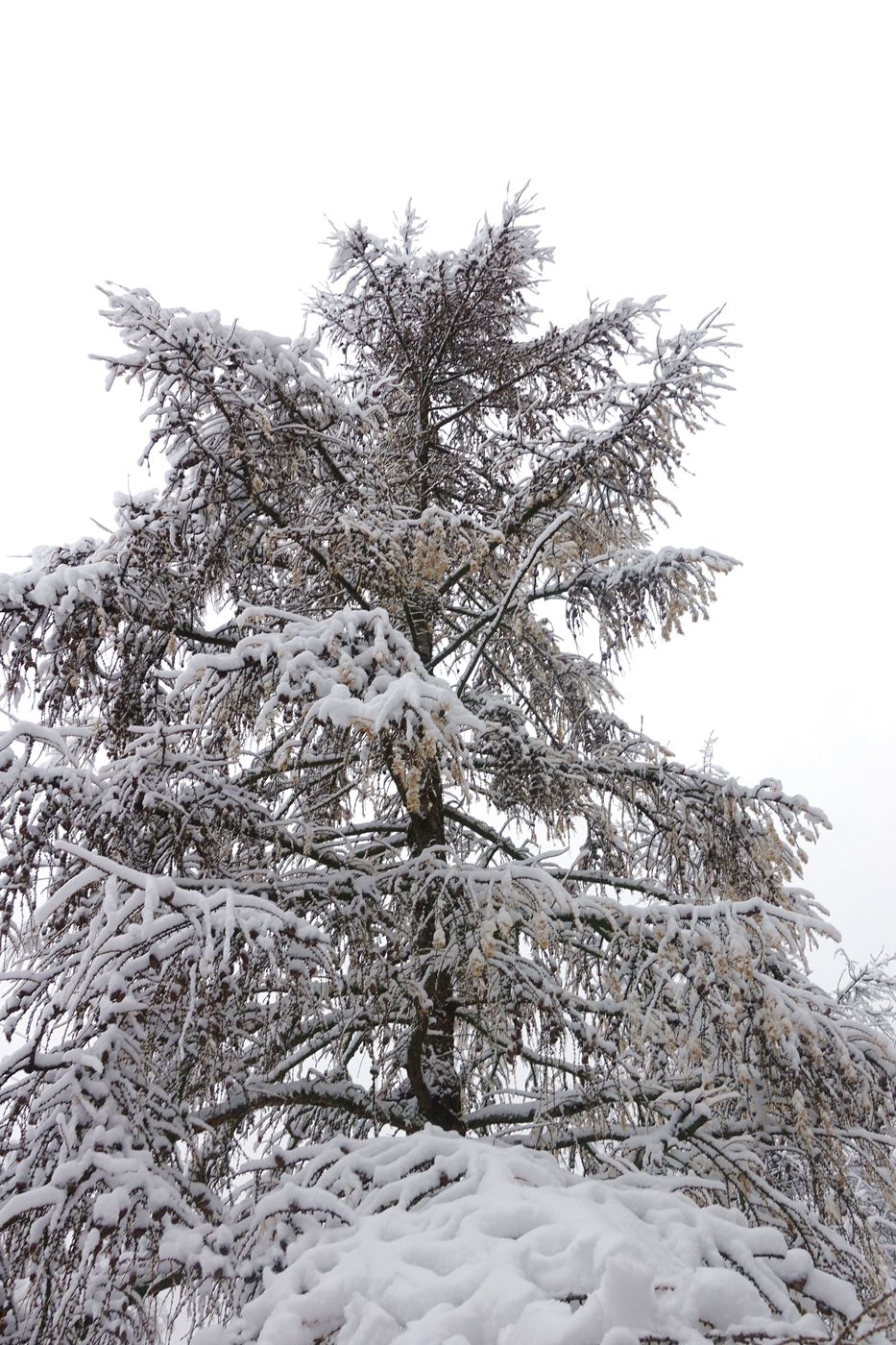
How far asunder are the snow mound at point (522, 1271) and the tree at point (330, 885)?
262mm

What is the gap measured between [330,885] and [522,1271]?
6.30ft

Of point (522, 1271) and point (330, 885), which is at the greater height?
point (330, 885)

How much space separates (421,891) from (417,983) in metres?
0.39

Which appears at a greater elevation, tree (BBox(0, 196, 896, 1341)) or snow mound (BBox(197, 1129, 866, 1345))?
tree (BBox(0, 196, 896, 1341))

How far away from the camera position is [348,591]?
4.26 metres

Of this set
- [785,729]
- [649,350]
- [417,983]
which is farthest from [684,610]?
[785,729]

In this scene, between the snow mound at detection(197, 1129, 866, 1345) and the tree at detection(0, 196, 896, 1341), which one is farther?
the tree at detection(0, 196, 896, 1341)

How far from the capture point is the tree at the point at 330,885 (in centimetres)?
256

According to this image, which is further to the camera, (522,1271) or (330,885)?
(330,885)

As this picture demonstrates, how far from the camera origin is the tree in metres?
2.56

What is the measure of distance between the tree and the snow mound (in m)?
0.26

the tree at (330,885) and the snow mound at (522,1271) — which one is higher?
the tree at (330,885)

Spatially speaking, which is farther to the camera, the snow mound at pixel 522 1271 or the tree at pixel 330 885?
the tree at pixel 330 885

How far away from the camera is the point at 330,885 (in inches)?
145
